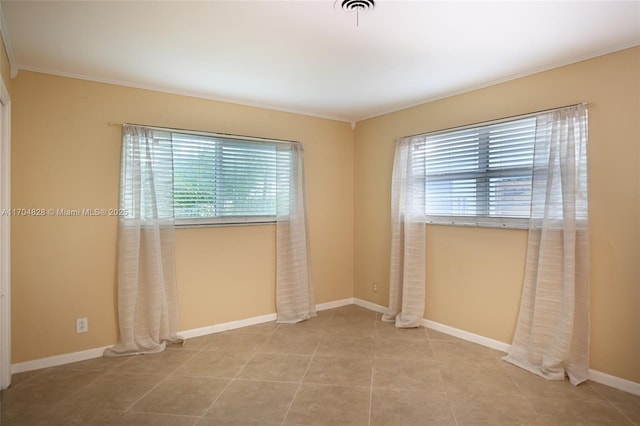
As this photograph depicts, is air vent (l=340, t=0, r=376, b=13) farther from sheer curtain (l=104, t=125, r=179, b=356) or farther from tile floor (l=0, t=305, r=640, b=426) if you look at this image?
tile floor (l=0, t=305, r=640, b=426)

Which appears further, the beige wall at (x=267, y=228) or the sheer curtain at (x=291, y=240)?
the sheer curtain at (x=291, y=240)

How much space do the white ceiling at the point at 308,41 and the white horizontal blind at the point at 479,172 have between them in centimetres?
48

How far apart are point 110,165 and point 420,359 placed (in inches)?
125

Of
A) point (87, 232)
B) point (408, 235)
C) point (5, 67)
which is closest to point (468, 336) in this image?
point (408, 235)

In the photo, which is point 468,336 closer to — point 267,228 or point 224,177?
point 267,228

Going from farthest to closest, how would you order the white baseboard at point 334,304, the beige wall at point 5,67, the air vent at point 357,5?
1. the white baseboard at point 334,304
2. the beige wall at point 5,67
3. the air vent at point 357,5

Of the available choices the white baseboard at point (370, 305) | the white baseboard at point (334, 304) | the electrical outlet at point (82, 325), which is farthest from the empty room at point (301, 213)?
the white baseboard at point (370, 305)

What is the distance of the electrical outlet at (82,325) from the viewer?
3.01 metres

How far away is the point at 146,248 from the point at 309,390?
6.19 feet

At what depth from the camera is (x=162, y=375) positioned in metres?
2.75

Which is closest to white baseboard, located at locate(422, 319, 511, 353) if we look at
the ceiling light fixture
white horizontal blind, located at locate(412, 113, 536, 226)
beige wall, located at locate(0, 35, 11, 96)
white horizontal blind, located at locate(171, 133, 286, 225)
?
white horizontal blind, located at locate(412, 113, 536, 226)

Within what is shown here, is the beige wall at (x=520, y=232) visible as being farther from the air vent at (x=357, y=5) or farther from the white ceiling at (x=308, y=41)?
the air vent at (x=357, y=5)

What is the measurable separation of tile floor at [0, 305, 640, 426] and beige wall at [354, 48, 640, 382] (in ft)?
1.22

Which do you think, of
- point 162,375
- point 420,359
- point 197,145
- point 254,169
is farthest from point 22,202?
point 420,359
